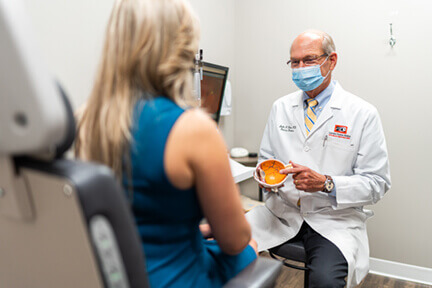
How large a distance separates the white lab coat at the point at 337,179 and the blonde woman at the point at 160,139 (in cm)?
96

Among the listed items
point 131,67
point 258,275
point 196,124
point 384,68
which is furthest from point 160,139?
point 384,68

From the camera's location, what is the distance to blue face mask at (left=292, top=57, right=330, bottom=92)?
179cm

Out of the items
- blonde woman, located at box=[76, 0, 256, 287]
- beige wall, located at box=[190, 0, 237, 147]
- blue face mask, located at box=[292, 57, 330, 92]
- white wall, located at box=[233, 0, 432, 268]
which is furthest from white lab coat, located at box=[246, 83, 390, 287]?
beige wall, located at box=[190, 0, 237, 147]

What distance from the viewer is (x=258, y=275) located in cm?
79

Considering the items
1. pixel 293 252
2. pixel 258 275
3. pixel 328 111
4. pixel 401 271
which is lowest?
pixel 401 271

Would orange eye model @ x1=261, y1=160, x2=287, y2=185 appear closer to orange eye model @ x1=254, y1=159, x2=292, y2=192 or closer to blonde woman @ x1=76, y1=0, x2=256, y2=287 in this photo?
orange eye model @ x1=254, y1=159, x2=292, y2=192

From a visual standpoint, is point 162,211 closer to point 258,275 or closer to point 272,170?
point 258,275

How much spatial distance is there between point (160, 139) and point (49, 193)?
24cm

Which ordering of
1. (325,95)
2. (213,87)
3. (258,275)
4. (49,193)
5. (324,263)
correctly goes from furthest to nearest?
(213,87)
(325,95)
(324,263)
(258,275)
(49,193)

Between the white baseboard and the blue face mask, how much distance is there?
62.9 inches

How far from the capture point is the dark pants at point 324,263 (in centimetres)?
142

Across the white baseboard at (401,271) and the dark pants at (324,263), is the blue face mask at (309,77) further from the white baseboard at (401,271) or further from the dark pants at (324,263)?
the white baseboard at (401,271)

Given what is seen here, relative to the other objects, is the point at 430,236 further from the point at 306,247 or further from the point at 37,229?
the point at 37,229

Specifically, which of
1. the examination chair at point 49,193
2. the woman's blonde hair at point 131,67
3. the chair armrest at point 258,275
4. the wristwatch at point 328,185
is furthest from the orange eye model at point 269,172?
the examination chair at point 49,193
